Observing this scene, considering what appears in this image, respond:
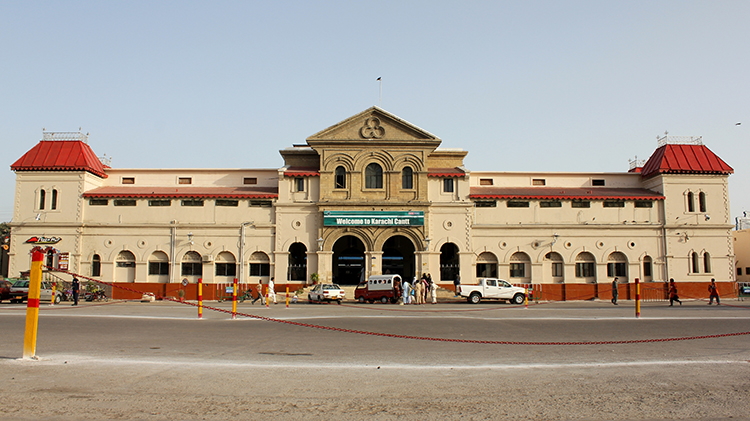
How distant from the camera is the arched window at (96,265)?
37406 mm

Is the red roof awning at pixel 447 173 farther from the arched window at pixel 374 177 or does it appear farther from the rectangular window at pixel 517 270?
the rectangular window at pixel 517 270

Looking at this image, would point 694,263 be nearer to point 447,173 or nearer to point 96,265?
point 447,173

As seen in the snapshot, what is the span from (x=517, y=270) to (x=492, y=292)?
7.35 metres

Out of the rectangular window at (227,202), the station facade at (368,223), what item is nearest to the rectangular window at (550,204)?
the station facade at (368,223)

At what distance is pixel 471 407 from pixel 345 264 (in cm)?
3419

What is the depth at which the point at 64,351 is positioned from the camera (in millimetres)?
10461

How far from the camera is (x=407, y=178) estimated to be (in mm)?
38281

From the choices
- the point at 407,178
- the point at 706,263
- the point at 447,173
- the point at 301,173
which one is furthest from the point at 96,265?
the point at 706,263

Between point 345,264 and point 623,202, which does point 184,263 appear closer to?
point 345,264

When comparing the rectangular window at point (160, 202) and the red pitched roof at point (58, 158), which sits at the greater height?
the red pitched roof at point (58, 158)

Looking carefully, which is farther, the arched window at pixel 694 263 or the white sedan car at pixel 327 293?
the arched window at pixel 694 263

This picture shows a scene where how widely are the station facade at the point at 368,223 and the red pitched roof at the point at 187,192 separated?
0.11 meters

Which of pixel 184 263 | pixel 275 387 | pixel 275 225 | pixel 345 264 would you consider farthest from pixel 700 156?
pixel 275 387

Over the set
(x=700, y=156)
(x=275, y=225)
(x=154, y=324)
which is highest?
(x=700, y=156)
